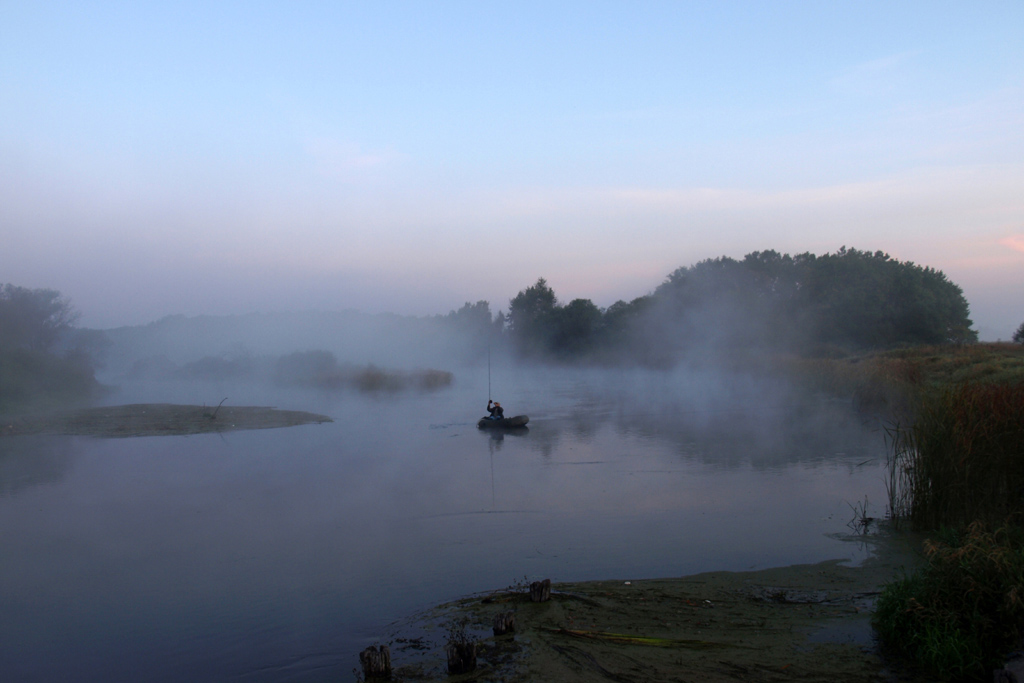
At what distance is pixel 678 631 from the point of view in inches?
223

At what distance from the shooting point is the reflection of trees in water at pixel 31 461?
46.8ft

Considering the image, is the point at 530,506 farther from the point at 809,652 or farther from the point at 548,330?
the point at 548,330

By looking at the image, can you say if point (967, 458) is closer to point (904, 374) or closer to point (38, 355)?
point (904, 374)

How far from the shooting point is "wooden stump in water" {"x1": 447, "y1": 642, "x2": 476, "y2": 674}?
4945 millimetres

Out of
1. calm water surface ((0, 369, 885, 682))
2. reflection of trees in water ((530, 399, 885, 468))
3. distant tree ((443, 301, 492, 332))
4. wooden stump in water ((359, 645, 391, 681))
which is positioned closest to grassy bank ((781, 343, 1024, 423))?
reflection of trees in water ((530, 399, 885, 468))

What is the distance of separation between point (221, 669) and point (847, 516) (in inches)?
335

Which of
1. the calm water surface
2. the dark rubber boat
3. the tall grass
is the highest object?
the tall grass

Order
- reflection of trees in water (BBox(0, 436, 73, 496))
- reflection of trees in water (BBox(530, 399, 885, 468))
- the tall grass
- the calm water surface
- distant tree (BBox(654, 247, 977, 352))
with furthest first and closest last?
distant tree (BBox(654, 247, 977, 352))
reflection of trees in water (BBox(530, 399, 885, 468))
reflection of trees in water (BBox(0, 436, 73, 496))
the tall grass
the calm water surface

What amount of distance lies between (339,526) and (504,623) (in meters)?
5.52

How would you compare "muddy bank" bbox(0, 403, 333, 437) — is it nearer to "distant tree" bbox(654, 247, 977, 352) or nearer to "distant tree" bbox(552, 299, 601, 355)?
"distant tree" bbox(654, 247, 977, 352)

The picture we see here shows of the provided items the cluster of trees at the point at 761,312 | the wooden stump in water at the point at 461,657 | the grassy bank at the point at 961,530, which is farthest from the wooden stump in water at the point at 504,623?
the cluster of trees at the point at 761,312

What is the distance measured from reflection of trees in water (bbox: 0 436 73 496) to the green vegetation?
15.1m

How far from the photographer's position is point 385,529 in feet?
33.2

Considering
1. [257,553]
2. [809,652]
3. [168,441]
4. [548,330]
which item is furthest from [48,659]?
[548,330]
